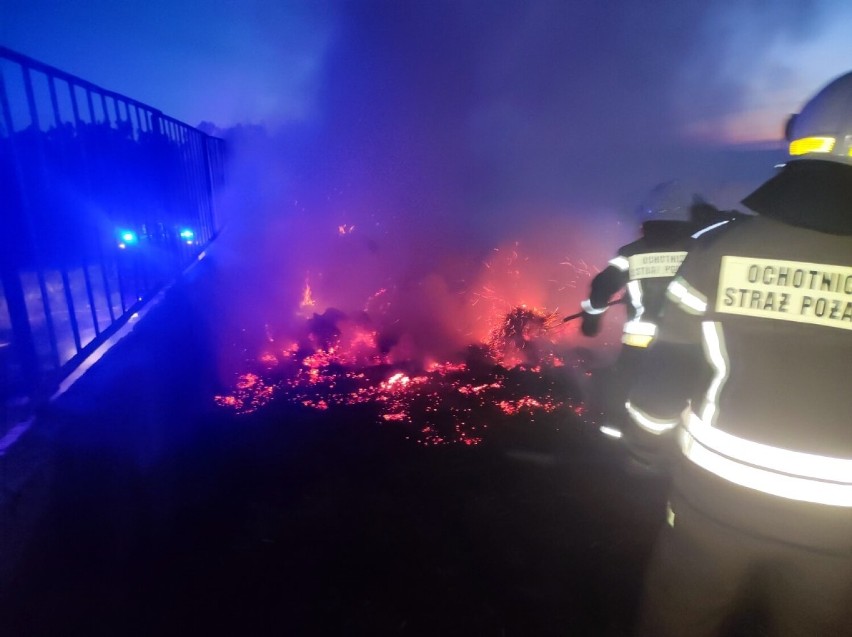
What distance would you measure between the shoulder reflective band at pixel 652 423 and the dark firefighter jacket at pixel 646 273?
1.42m

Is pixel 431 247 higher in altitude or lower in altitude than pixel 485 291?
higher

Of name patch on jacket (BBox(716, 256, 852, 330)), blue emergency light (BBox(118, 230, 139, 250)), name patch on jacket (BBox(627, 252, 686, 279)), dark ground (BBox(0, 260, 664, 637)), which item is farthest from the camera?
blue emergency light (BBox(118, 230, 139, 250))

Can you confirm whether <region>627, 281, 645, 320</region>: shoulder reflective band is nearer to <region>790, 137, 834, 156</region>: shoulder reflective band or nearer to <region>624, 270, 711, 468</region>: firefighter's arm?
<region>624, 270, 711, 468</region>: firefighter's arm

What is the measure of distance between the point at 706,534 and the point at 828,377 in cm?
64

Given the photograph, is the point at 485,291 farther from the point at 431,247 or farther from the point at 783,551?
the point at 783,551

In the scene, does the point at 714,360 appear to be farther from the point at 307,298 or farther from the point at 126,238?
the point at 307,298

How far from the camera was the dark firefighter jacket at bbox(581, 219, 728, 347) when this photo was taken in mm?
3121

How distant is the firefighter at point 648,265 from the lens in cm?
313

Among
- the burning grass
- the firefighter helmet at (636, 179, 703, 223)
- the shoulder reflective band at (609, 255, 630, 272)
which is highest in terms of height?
the firefighter helmet at (636, 179, 703, 223)

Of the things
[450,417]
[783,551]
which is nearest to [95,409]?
[450,417]

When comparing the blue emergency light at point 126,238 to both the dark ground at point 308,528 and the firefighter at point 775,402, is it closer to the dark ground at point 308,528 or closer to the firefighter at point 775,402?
the dark ground at point 308,528

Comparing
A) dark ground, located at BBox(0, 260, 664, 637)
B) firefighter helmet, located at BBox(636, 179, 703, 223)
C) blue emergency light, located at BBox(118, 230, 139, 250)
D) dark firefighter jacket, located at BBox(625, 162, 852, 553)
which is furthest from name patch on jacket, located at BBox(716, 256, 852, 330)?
blue emergency light, located at BBox(118, 230, 139, 250)

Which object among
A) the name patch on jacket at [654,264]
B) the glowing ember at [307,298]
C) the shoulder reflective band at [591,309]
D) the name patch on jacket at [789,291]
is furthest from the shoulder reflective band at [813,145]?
the glowing ember at [307,298]

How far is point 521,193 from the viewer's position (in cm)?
973
